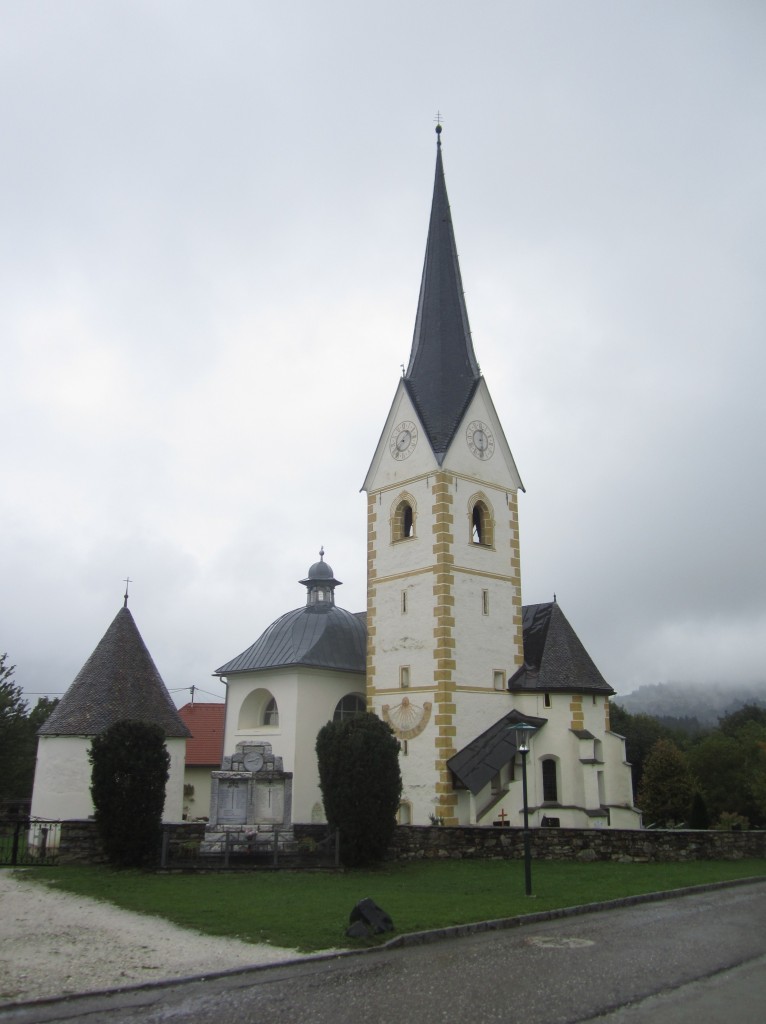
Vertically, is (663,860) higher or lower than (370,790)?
lower

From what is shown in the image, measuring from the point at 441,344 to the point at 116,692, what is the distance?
53.7 ft

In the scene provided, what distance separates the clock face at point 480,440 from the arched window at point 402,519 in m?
2.90

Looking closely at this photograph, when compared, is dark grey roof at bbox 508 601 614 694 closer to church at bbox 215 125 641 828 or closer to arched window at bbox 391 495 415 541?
church at bbox 215 125 641 828

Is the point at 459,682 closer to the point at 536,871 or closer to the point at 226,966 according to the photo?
the point at 536,871

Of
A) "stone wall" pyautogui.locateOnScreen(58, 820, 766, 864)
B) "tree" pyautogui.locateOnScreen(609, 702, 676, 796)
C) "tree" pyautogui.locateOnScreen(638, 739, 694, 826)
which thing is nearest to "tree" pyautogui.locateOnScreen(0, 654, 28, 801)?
"stone wall" pyautogui.locateOnScreen(58, 820, 766, 864)

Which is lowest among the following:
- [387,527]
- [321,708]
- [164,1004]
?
[164,1004]

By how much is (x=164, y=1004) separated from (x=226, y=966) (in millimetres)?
1344

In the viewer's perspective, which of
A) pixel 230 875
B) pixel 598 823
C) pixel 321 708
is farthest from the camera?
pixel 321 708

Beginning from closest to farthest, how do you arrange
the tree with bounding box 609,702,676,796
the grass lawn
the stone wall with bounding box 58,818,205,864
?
the grass lawn → the stone wall with bounding box 58,818,205,864 → the tree with bounding box 609,702,676,796

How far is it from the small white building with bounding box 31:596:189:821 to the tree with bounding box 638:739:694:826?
27.8m

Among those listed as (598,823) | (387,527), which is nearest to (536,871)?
(598,823)

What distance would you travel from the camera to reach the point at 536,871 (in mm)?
18578

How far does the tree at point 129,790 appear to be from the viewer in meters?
18.7

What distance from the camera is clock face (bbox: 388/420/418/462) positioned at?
30639 millimetres
